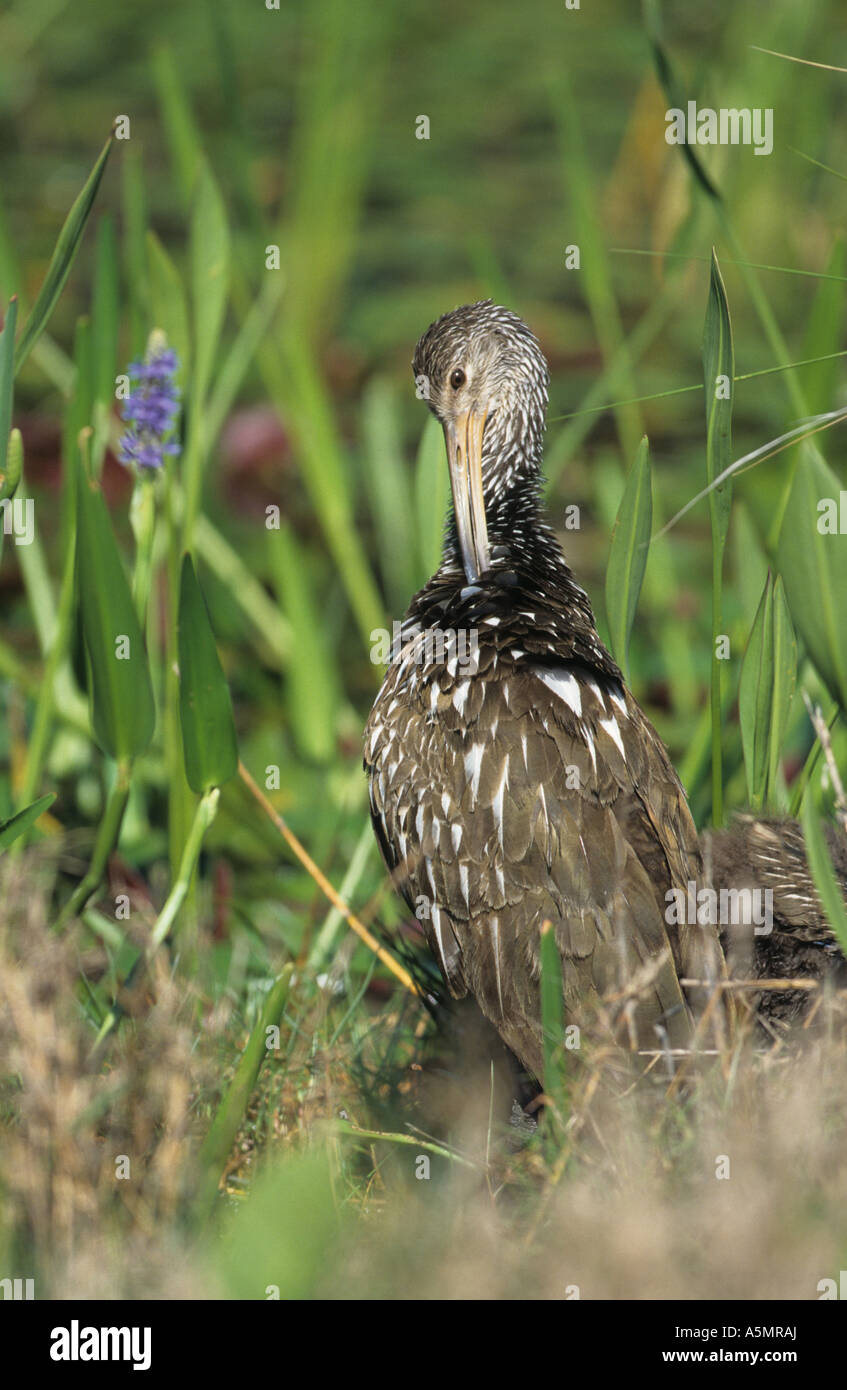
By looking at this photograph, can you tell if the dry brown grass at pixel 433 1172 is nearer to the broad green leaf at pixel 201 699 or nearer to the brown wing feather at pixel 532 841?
the brown wing feather at pixel 532 841

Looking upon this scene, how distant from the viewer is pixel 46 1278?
84.9 inches

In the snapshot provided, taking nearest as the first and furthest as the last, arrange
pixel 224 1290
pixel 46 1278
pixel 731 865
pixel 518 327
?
pixel 224 1290 → pixel 46 1278 → pixel 731 865 → pixel 518 327

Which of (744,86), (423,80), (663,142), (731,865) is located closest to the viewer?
(731,865)

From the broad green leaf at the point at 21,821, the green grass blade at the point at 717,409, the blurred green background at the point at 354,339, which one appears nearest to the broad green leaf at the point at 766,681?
the green grass blade at the point at 717,409

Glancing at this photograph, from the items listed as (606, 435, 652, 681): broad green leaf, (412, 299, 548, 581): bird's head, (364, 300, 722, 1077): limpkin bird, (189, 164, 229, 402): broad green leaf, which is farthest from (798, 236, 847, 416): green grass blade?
(189, 164, 229, 402): broad green leaf

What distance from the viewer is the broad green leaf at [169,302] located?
354 centimetres

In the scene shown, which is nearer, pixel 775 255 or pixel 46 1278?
pixel 46 1278

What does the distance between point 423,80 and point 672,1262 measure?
9.02m

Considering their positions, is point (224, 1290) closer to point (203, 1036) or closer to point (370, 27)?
point (203, 1036)

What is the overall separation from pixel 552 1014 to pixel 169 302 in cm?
211

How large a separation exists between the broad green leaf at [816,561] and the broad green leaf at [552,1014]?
687 mm

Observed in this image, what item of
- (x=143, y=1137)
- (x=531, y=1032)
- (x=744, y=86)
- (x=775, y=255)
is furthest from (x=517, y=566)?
(x=775, y=255)

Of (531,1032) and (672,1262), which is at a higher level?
(531,1032)
